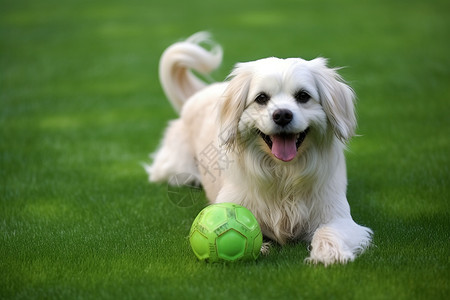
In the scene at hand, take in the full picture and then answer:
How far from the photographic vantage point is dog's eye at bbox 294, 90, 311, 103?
4.02 m

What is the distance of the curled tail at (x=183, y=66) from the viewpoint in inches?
251

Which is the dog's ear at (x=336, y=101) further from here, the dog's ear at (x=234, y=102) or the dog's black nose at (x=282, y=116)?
the dog's ear at (x=234, y=102)

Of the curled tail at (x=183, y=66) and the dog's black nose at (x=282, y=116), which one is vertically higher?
the dog's black nose at (x=282, y=116)

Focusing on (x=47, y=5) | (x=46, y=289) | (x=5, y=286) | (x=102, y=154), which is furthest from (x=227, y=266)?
(x=47, y=5)

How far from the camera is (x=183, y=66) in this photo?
6.48 meters

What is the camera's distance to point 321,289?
3.36 meters

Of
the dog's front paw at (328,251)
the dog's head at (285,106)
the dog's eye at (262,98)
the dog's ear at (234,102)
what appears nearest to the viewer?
the dog's front paw at (328,251)

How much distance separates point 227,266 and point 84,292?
2.81ft

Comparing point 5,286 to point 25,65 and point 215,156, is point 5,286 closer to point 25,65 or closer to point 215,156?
point 215,156

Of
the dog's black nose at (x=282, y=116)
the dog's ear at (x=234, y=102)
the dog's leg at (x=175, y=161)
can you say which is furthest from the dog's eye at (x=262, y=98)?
the dog's leg at (x=175, y=161)

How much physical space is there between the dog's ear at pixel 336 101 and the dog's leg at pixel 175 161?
2.13m

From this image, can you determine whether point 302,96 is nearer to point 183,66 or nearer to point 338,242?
point 338,242

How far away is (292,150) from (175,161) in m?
2.28

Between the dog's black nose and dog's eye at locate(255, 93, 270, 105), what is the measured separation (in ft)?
0.74
